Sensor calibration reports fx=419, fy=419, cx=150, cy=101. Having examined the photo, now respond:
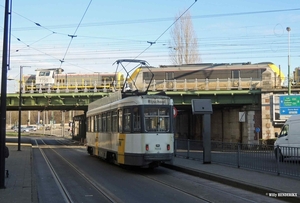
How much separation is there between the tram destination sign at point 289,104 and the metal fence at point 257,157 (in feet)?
71.8

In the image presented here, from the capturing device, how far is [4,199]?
10.4 meters

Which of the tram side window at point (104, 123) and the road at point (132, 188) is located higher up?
the tram side window at point (104, 123)

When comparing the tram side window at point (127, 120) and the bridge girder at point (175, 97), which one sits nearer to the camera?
the tram side window at point (127, 120)

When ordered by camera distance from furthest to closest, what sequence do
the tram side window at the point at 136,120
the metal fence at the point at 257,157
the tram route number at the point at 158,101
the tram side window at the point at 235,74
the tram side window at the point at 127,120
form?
the tram side window at the point at 235,74
the tram side window at the point at 127,120
the tram route number at the point at 158,101
the tram side window at the point at 136,120
the metal fence at the point at 257,157

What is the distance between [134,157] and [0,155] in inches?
245

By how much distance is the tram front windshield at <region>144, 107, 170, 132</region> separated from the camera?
17297mm

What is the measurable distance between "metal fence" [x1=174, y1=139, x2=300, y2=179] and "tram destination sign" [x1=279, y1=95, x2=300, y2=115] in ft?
71.8

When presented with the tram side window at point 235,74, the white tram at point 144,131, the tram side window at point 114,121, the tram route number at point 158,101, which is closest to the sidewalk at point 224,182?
the white tram at point 144,131

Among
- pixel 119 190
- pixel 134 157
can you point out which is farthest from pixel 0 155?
pixel 134 157

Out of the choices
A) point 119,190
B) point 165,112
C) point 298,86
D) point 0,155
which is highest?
point 298,86

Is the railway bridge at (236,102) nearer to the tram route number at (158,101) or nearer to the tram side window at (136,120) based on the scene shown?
the tram route number at (158,101)

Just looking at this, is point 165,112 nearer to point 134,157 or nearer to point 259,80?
point 134,157

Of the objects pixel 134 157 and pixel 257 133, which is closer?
pixel 134 157

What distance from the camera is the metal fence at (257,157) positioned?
14570 millimetres
